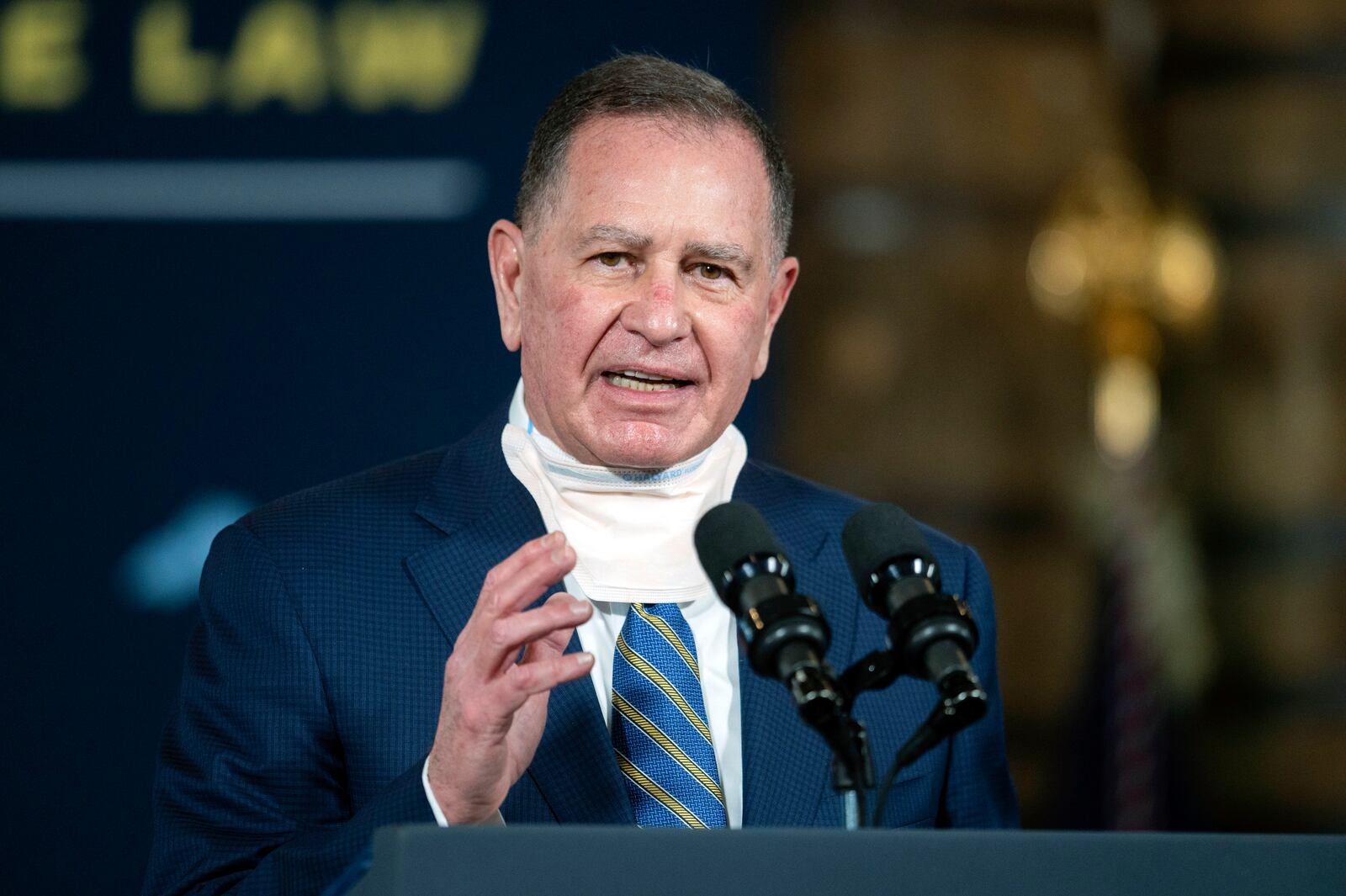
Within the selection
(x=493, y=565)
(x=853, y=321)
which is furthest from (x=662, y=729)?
(x=853, y=321)

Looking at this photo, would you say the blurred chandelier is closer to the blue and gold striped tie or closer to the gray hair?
the gray hair

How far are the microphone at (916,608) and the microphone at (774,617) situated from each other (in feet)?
0.22

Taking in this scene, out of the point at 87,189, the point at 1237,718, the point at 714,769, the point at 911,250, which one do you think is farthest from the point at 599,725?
the point at 1237,718

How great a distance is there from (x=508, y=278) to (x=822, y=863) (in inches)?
43.0

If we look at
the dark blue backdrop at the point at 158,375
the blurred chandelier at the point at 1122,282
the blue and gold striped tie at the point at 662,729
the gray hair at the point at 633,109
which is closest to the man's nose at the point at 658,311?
the gray hair at the point at 633,109

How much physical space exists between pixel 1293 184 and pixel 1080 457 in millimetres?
906

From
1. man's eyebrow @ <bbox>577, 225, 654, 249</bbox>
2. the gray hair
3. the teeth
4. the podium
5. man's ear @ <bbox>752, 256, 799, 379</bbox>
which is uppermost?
the gray hair

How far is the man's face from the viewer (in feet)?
5.96

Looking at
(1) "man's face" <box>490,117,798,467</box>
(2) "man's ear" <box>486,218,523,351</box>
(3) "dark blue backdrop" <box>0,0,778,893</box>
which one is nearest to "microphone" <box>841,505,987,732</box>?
(1) "man's face" <box>490,117,798,467</box>

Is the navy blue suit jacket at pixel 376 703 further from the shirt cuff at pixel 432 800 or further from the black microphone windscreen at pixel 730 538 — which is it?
the black microphone windscreen at pixel 730 538

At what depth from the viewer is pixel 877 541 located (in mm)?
1335

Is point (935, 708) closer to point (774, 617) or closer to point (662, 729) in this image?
point (774, 617)

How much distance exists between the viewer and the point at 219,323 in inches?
123

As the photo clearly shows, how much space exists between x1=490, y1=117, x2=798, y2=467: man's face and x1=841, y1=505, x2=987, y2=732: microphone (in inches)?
19.9
